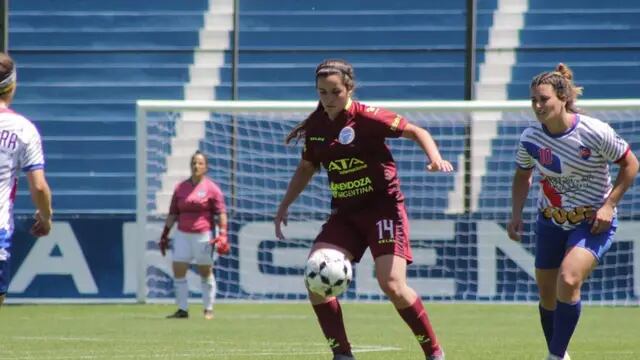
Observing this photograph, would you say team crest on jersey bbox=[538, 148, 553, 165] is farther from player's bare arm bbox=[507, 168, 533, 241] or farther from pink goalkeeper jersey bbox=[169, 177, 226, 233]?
pink goalkeeper jersey bbox=[169, 177, 226, 233]

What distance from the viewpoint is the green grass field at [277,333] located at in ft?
37.8

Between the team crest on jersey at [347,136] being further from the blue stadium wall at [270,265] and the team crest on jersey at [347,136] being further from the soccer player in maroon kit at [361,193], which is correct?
the blue stadium wall at [270,265]

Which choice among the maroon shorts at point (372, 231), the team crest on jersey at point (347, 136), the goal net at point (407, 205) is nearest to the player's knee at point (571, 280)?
the maroon shorts at point (372, 231)

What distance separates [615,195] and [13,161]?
12.4 ft

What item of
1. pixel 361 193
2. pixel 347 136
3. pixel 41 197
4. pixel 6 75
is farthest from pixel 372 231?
pixel 6 75

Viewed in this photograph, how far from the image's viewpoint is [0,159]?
25.1ft

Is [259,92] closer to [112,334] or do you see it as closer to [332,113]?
[112,334]

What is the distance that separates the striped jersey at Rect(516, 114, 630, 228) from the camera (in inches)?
356

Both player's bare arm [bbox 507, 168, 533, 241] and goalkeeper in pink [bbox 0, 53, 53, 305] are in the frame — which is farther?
player's bare arm [bbox 507, 168, 533, 241]

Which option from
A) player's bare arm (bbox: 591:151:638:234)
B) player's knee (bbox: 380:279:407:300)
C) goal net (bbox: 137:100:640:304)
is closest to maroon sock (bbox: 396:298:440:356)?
player's knee (bbox: 380:279:407:300)

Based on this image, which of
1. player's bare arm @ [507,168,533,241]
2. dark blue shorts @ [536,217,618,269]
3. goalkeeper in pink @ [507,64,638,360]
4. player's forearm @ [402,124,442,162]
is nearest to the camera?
player's forearm @ [402,124,442,162]

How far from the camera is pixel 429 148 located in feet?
28.9

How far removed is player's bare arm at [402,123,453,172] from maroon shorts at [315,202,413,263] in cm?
48

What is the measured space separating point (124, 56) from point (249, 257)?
5.44m
